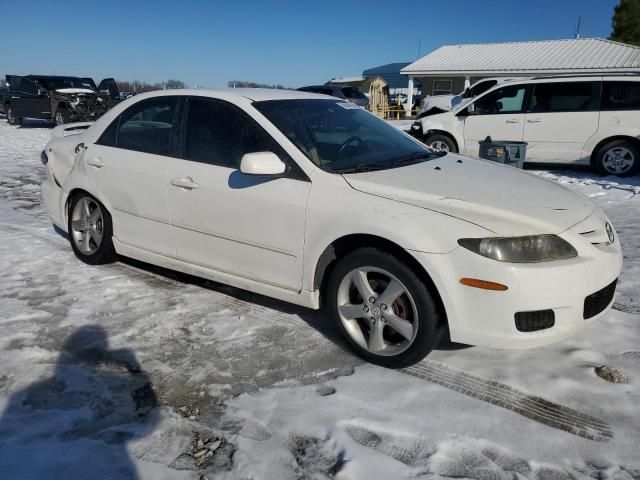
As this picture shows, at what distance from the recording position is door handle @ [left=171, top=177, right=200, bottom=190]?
12.1ft

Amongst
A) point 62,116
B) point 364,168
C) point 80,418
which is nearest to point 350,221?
point 364,168

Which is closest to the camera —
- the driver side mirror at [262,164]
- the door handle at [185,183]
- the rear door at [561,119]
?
the driver side mirror at [262,164]

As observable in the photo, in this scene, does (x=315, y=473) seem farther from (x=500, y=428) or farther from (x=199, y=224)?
(x=199, y=224)

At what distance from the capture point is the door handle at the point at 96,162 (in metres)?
4.36

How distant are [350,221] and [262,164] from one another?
642mm

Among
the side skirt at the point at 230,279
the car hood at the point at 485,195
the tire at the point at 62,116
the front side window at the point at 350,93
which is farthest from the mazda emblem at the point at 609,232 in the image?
the front side window at the point at 350,93

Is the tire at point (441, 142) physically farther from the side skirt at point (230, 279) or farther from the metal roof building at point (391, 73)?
the metal roof building at point (391, 73)

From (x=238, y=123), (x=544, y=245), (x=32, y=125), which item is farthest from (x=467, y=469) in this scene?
(x=32, y=125)

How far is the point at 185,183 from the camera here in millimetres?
3734

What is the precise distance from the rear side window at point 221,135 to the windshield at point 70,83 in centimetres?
1710

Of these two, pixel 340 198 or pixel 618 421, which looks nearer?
pixel 618 421

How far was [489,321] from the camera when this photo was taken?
2758mm

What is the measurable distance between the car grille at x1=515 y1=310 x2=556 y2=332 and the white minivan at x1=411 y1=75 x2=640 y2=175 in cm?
749

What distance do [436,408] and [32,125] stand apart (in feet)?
71.5
